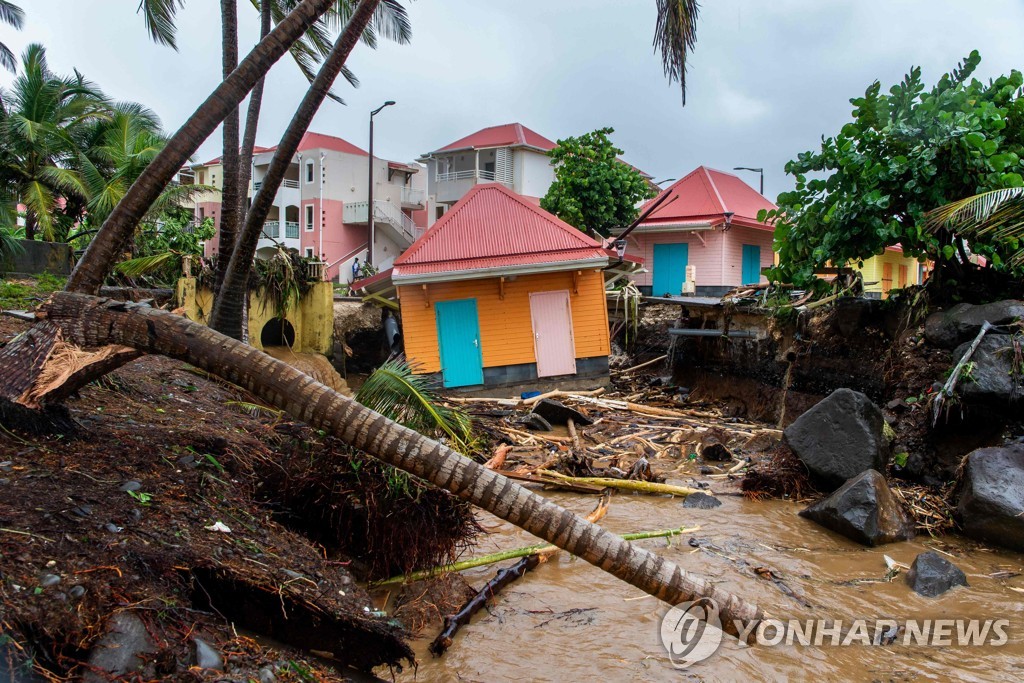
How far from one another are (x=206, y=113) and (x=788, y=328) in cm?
1259

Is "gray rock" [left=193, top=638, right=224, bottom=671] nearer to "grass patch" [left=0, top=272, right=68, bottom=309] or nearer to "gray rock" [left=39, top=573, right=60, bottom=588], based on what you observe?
"gray rock" [left=39, top=573, right=60, bottom=588]

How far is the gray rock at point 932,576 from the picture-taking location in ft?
23.4

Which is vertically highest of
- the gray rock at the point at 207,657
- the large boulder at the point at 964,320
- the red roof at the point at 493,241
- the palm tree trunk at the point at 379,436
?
the red roof at the point at 493,241

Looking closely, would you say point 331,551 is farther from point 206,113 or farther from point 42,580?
point 206,113

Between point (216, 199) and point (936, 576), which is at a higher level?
point (216, 199)

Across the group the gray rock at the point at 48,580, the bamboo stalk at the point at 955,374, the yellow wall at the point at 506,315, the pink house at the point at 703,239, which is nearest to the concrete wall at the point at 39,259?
the yellow wall at the point at 506,315

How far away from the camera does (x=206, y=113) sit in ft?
20.0

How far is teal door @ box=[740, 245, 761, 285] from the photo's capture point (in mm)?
26969

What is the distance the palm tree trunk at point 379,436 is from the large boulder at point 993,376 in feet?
24.3

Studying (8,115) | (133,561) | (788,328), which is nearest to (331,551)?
(133,561)

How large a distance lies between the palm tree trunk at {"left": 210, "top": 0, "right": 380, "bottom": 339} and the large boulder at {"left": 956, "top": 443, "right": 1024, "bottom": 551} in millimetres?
9158

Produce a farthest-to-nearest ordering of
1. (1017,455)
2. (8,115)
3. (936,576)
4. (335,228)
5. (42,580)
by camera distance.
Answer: (335,228)
(8,115)
(1017,455)
(936,576)
(42,580)

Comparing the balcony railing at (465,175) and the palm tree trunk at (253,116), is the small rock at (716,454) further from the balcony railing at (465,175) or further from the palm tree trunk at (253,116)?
the balcony railing at (465,175)

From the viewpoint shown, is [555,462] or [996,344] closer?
[996,344]
